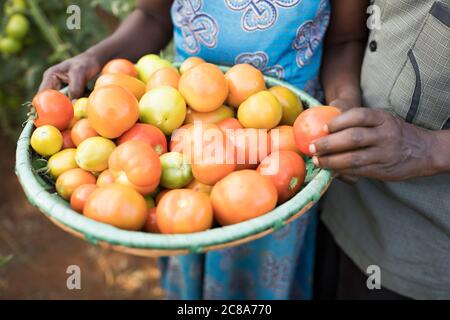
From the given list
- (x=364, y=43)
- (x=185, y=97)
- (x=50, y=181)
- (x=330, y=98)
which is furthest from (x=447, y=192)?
(x=50, y=181)

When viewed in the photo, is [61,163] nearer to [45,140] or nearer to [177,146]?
[45,140]

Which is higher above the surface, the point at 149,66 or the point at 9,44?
the point at 149,66

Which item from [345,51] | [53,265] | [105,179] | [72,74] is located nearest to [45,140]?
[105,179]

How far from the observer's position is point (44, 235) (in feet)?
9.39

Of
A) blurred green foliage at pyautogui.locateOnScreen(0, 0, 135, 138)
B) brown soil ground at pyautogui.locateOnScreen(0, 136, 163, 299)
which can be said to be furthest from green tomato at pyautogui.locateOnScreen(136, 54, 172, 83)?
brown soil ground at pyautogui.locateOnScreen(0, 136, 163, 299)

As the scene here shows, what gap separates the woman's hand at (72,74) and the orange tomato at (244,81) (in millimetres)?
464

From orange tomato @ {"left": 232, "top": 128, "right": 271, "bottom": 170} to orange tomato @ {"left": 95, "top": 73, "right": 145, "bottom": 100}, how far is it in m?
0.33

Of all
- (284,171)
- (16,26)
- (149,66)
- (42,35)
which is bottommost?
(42,35)

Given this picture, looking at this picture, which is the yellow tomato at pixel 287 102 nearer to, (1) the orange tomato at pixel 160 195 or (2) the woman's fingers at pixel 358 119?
(2) the woman's fingers at pixel 358 119

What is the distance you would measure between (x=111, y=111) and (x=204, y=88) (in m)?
0.26

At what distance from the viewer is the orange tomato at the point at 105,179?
1207 millimetres

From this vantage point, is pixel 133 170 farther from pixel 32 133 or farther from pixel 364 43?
pixel 364 43

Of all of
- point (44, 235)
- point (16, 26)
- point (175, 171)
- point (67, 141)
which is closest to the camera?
point (175, 171)
